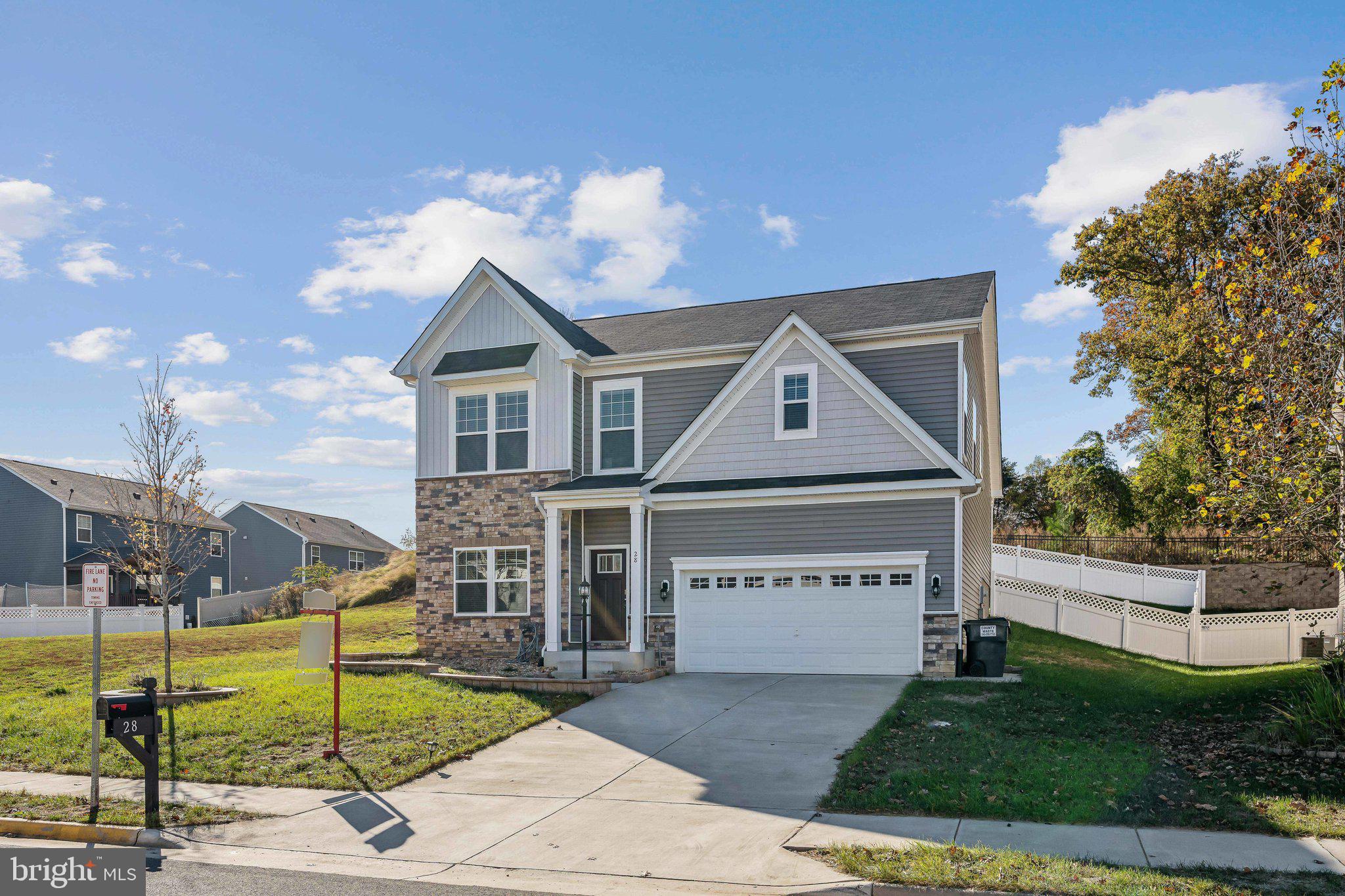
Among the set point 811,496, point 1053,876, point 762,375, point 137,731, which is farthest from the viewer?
point 762,375

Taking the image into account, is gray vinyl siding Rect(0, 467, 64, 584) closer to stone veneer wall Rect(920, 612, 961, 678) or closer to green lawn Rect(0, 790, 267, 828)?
green lawn Rect(0, 790, 267, 828)

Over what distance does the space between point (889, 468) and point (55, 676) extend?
16.3 m

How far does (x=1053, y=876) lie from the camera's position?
6734mm

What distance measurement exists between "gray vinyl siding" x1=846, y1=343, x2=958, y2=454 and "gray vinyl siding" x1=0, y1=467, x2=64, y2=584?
38315 millimetres

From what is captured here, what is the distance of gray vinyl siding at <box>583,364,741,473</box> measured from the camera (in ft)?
66.7

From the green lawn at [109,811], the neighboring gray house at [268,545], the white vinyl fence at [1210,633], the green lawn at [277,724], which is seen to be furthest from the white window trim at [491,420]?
the neighboring gray house at [268,545]

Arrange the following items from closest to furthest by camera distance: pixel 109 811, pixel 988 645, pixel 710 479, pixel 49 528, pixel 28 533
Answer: pixel 109 811
pixel 988 645
pixel 710 479
pixel 28 533
pixel 49 528

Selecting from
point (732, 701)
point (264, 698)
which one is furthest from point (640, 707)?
point (264, 698)

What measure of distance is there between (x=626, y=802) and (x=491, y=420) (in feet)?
42.4

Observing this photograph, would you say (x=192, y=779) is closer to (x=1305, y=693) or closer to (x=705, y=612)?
(x=705, y=612)

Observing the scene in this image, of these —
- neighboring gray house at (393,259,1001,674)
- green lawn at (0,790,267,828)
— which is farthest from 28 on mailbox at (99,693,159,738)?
neighboring gray house at (393,259,1001,674)

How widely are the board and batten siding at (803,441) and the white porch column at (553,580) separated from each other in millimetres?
2526

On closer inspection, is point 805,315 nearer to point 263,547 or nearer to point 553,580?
point 553,580

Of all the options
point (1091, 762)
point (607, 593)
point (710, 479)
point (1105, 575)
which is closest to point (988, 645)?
point (710, 479)
